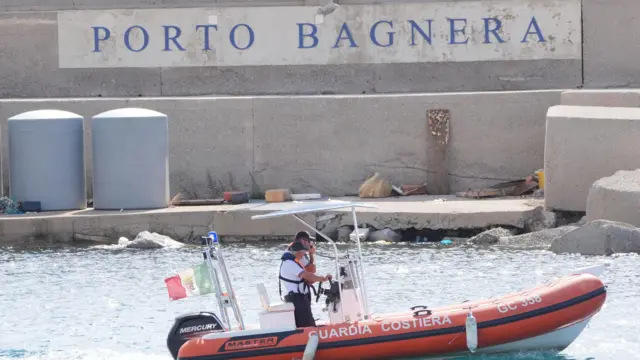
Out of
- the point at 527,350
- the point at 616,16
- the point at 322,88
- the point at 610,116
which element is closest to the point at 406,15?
the point at 322,88

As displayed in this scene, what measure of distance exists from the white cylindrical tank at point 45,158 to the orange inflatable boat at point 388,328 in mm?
8630

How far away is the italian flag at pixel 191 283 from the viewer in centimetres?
1279

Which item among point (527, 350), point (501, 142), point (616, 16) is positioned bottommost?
point (527, 350)

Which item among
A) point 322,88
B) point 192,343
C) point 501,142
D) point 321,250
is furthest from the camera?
point 322,88

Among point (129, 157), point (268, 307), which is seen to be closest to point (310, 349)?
point (268, 307)

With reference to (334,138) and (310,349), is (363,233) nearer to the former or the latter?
(334,138)

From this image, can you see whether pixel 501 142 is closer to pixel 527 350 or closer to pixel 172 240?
pixel 172 240

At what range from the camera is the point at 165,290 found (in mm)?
17062

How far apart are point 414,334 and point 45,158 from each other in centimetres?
995

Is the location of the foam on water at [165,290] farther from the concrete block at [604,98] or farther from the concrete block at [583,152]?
the concrete block at [604,98]

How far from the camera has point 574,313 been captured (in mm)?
13008

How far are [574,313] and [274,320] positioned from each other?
8.75ft

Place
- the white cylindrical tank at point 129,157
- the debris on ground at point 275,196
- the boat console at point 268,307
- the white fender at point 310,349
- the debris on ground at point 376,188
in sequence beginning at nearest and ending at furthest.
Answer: the white fender at point 310,349 → the boat console at point 268,307 → the white cylindrical tank at point 129,157 → the debris on ground at point 275,196 → the debris on ground at point 376,188

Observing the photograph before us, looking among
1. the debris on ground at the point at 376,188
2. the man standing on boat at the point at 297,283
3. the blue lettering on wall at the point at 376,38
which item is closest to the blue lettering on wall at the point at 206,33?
the blue lettering on wall at the point at 376,38
